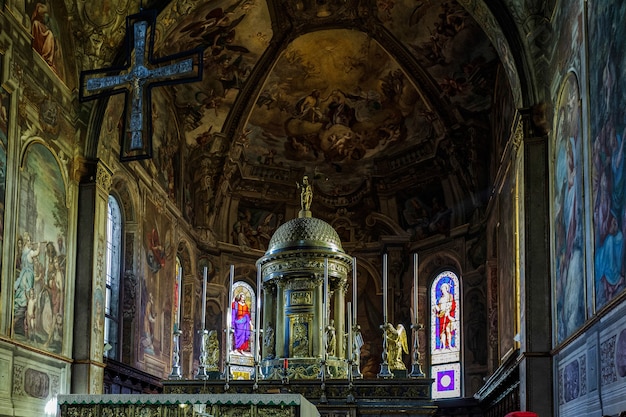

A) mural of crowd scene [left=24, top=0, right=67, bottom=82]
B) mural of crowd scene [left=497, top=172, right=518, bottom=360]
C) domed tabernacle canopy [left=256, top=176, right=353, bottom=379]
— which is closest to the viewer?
mural of crowd scene [left=24, top=0, right=67, bottom=82]

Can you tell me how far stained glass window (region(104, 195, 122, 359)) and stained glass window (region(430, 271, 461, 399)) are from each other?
909 cm

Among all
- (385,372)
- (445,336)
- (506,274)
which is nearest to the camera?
(385,372)

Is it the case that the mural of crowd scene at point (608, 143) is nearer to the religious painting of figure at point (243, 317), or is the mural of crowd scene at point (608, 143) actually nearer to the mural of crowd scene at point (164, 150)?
the mural of crowd scene at point (164, 150)

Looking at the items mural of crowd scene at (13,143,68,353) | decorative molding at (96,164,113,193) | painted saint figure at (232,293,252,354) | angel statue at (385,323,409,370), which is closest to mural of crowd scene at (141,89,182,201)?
decorative molding at (96,164,113,193)

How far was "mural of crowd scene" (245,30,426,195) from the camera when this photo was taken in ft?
83.9

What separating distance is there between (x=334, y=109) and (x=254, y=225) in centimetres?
423

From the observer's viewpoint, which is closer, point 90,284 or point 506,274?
point 90,284

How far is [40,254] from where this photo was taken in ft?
50.1

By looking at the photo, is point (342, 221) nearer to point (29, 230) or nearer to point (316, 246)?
point (316, 246)

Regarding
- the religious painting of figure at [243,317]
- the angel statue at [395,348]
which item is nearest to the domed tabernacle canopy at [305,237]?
the angel statue at [395,348]

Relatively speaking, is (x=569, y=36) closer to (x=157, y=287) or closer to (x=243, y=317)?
(x=157, y=287)

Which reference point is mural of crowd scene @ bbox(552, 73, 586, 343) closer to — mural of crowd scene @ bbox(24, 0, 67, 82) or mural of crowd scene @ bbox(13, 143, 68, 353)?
mural of crowd scene @ bbox(13, 143, 68, 353)

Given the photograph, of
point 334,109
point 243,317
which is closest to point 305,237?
point 243,317

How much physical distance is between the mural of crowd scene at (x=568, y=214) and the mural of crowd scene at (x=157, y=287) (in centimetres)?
1043
